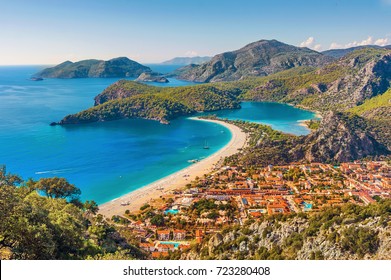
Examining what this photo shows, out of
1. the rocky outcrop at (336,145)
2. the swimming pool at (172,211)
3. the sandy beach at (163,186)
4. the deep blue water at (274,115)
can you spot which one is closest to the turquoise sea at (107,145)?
the deep blue water at (274,115)

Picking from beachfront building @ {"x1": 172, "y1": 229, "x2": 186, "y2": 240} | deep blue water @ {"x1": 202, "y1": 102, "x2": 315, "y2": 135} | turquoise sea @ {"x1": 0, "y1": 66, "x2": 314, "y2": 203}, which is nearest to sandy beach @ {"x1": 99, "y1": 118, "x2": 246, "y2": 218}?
turquoise sea @ {"x1": 0, "y1": 66, "x2": 314, "y2": 203}

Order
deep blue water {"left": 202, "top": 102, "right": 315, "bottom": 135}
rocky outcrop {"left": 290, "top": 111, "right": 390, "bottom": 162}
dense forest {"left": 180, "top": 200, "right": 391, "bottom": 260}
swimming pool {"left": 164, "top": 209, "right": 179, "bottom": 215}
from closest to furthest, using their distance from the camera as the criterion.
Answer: dense forest {"left": 180, "top": 200, "right": 391, "bottom": 260} → swimming pool {"left": 164, "top": 209, "right": 179, "bottom": 215} → rocky outcrop {"left": 290, "top": 111, "right": 390, "bottom": 162} → deep blue water {"left": 202, "top": 102, "right": 315, "bottom": 135}

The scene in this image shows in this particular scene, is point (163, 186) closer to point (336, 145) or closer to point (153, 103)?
point (336, 145)

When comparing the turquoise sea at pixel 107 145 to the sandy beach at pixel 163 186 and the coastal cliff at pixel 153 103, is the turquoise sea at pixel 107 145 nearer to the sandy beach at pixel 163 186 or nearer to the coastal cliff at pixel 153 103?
the sandy beach at pixel 163 186

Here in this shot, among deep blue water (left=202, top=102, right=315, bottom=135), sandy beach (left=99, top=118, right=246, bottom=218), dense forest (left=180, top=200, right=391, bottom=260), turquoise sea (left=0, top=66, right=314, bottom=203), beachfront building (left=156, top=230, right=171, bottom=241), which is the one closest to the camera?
dense forest (left=180, top=200, right=391, bottom=260)

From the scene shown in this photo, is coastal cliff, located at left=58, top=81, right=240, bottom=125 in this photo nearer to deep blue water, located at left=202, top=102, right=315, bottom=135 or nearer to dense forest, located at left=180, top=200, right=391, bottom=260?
deep blue water, located at left=202, top=102, right=315, bottom=135
